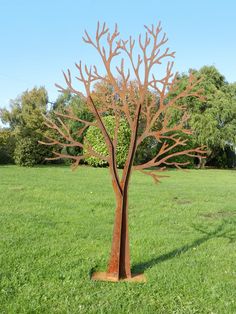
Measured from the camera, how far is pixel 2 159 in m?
20.9

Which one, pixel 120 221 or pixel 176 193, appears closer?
pixel 120 221

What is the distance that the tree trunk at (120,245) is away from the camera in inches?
159

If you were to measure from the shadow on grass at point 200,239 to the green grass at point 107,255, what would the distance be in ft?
0.04

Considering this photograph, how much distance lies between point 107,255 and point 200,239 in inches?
68.8

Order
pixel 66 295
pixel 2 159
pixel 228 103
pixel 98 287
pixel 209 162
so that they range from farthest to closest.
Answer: pixel 209 162, pixel 228 103, pixel 2 159, pixel 98 287, pixel 66 295

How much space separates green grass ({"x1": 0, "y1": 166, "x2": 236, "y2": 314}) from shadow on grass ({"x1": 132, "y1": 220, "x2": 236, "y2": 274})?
0.01 meters

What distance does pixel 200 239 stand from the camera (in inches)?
229

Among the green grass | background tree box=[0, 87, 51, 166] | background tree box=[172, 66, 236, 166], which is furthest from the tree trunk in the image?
background tree box=[172, 66, 236, 166]

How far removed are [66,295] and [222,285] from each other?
1.68 meters

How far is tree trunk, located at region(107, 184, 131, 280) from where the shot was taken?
13.3ft

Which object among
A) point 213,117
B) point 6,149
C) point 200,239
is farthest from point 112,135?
point 200,239

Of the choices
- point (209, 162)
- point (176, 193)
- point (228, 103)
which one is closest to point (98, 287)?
point (176, 193)

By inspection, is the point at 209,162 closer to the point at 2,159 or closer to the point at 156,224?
the point at 2,159

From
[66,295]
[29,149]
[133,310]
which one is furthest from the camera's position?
[29,149]
